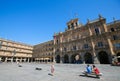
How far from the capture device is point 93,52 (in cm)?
3123

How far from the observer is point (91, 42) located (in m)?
32.5

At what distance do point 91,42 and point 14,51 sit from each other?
153 feet

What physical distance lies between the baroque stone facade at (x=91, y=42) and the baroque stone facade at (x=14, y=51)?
30711 mm

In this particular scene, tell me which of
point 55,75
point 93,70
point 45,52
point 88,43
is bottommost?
point 55,75

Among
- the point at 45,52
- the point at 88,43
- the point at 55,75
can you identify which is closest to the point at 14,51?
the point at 45,52

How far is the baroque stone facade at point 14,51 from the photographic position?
52.7 metres

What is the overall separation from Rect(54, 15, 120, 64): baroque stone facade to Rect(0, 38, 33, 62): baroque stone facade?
30.7 meters

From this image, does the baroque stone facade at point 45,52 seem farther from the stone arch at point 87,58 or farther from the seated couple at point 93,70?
the seated couple at point 93,70

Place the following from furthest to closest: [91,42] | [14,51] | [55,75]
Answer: [14,51], [91,42], [55,75]

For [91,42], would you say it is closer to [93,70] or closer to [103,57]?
[103,57]

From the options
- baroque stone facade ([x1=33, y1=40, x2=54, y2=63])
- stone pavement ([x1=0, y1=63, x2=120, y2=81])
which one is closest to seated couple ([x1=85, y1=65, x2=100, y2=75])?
stone pavement ([x1=0, y1=63, x2=120, y2=81])

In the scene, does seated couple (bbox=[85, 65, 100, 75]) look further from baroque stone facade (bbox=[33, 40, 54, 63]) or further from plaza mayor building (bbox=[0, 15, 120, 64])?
baroque stone facade (bbox=[33, 40, 54, 63])

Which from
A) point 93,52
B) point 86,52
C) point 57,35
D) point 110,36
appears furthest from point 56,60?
point 110,36

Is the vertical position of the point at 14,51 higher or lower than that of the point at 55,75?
higher
